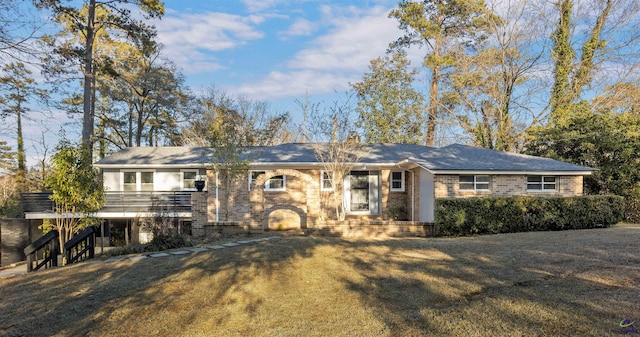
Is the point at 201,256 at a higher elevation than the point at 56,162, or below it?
below

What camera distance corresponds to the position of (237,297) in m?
5.16

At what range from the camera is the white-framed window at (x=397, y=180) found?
49.6 ft

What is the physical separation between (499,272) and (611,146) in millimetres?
13386

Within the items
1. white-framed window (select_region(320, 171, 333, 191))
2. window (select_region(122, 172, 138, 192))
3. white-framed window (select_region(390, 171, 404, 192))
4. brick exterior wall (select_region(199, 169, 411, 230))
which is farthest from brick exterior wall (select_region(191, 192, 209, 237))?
white-framed window (select_region(390, 171, 404, 192))

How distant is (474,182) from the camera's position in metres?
12.9

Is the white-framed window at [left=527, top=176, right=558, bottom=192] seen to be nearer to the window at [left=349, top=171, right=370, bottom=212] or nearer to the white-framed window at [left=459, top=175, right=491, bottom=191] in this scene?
the white-framed window at [left=459, top=175, right=491, bottom=191]

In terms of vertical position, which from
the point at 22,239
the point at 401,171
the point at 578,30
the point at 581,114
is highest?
the point at 578,30

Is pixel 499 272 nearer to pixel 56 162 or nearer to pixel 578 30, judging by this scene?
pixel 56 162

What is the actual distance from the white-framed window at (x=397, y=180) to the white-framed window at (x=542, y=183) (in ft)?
15.4

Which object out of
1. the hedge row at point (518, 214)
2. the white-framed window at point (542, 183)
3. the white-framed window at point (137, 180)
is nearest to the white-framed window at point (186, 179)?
the white-framed window at point (137, 180)

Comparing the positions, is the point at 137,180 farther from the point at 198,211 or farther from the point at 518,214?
the point at 518,214

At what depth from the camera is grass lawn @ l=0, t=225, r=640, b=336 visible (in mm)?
3953

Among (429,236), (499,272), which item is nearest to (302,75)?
(429,236)
